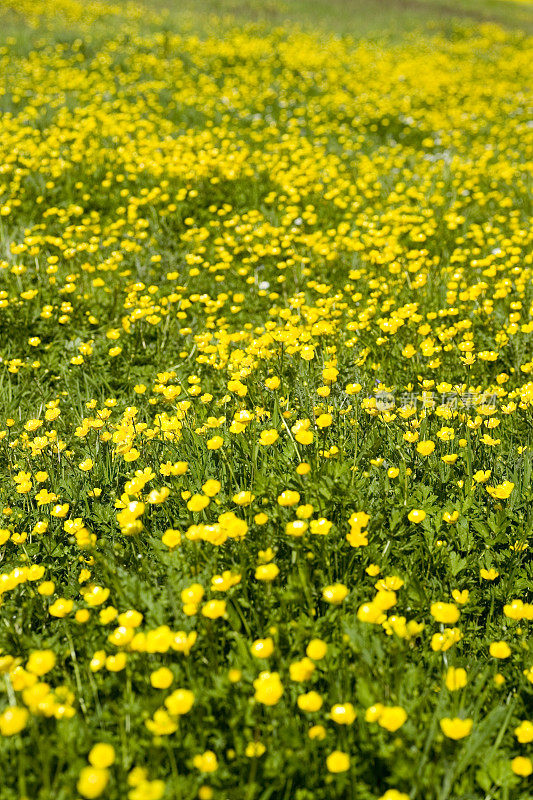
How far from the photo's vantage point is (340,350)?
13.0 feet

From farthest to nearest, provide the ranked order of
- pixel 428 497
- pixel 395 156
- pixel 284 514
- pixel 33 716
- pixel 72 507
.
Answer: pixel 395 156
pixel 72 507
pixel 428 497
pixel 284 514
pixel 33 716

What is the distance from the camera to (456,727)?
1.50m

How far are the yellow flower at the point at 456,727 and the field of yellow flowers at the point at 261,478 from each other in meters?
0.01

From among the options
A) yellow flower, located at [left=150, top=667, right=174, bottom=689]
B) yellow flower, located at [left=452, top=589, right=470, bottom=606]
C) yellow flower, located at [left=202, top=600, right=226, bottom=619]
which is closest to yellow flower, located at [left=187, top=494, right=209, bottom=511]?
yellow flower, located at [left=202, top=600, right=226, bottom=619]

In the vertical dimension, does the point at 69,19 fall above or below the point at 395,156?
above

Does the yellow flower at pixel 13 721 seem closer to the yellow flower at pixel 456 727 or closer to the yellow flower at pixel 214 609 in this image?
the yellow flower at pixel 214 609

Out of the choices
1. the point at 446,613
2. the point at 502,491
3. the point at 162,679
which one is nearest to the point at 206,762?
the point at 162,679

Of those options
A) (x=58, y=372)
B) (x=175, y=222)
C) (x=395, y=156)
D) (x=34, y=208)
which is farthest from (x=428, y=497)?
(x=395, y=156)

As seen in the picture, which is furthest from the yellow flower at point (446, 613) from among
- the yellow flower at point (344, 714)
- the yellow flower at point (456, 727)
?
the yellow flower at point (344, 714)

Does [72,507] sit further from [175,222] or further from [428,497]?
[175,222]

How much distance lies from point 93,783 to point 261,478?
1.27 meters

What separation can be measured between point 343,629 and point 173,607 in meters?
0.56

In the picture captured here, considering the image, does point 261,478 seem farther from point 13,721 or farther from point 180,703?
point 13,721

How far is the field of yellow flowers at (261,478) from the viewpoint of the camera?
163cm
